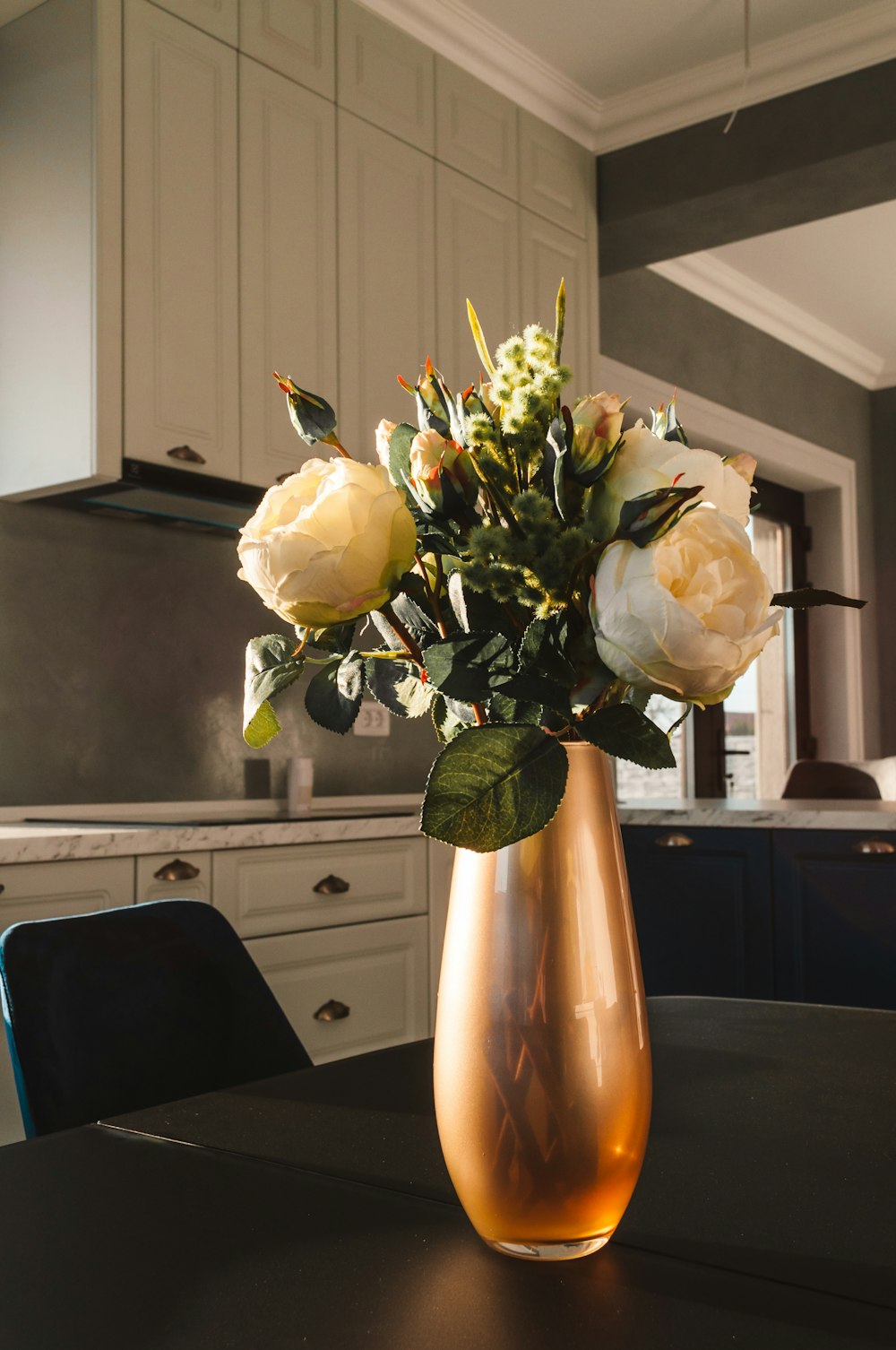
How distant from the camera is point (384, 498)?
22.2 inches

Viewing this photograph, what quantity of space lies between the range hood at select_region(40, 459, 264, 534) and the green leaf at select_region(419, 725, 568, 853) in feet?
7.01

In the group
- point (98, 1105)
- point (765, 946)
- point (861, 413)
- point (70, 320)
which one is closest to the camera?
point (98, 1105)

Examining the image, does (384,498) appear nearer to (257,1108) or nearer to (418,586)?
(418,586)

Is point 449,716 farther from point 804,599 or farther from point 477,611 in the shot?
point 804,599

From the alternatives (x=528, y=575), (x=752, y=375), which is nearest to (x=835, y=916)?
(x=528, y=575)

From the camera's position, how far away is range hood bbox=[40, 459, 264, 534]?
102 inches

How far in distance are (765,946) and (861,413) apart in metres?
4.37

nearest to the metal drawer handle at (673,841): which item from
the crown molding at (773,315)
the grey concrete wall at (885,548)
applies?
the crown molding at (773,315)

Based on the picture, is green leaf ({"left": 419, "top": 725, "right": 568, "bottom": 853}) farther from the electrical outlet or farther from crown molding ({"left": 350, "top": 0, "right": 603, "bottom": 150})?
crown molding ({"left": 350, "top": 0, "right": 603, "bottom": 150})

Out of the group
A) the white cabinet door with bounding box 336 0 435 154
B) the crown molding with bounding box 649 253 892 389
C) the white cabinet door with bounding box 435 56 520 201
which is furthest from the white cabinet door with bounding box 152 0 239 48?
the crown molding with bounding box 649 253 892 389

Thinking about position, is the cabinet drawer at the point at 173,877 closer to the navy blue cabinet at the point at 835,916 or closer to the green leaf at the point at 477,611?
the navy blue cabinet at the point at 835,916

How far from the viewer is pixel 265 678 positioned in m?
0.66

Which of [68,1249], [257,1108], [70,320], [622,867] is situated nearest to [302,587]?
[622,867]

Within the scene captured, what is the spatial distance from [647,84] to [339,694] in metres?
3.58
